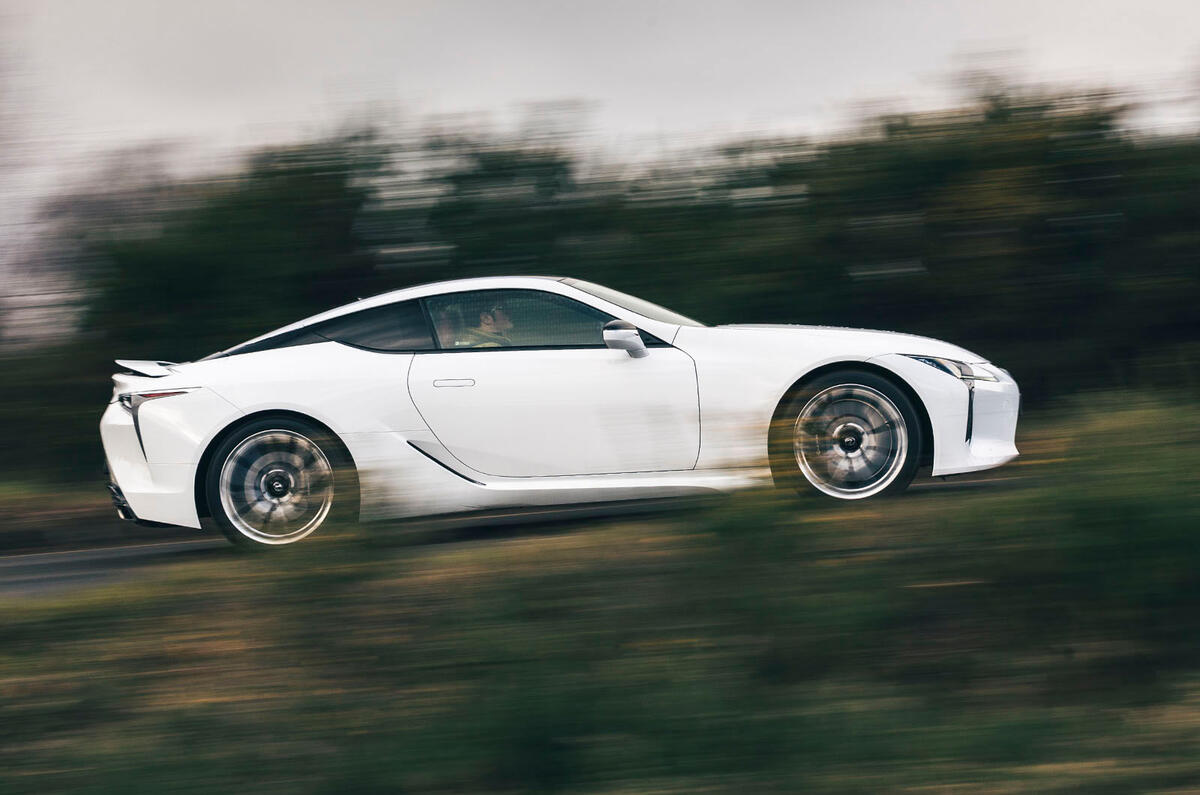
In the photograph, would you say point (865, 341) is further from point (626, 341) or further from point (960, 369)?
point (626, 341)

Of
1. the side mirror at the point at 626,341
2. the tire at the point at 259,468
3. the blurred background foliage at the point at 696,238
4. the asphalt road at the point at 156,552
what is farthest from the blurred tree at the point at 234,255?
the side mirror at the point at 626,341

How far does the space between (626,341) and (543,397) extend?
484 millimetres

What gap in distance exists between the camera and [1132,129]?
875cm

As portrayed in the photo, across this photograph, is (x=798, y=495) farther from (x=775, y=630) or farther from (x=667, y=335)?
(x=667, y=335)

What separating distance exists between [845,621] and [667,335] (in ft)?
8.47

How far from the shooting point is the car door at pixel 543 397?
5.21 metres

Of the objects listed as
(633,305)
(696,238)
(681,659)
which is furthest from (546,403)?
(696,238)

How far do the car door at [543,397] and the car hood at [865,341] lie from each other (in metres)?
0.47

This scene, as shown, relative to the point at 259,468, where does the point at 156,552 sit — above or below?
below

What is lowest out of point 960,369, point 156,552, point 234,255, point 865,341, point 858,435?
point 156,552

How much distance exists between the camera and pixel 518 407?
17.3 ft

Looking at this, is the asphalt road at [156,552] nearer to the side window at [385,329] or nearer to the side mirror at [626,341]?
the side mirror at [626,341]

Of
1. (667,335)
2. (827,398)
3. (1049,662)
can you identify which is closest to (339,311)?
(667,335)

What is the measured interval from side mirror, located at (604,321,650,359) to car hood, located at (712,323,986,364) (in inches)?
18.5
